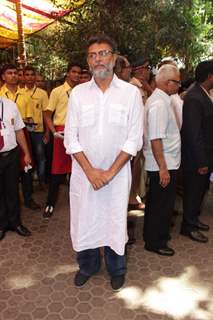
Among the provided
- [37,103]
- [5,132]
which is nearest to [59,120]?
[37,103]

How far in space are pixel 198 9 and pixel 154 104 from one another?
24.4 feet

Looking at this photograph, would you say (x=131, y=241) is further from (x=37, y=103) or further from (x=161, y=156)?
(x=37, y=103)

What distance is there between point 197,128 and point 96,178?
116cm

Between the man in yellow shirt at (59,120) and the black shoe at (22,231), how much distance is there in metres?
0.42

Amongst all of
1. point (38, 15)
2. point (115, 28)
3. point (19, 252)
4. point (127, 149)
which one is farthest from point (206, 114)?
point (38, 15)

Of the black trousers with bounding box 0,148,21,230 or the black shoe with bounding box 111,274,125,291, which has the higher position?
the black trousers with bounding box 0,148,21,230

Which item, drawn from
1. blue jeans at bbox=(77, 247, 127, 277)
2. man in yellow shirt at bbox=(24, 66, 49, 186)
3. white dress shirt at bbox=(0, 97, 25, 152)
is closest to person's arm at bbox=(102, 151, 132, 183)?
blue jeans at bbox=(77, 247, 127, 277)

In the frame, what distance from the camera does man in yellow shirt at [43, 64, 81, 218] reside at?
3.99 m

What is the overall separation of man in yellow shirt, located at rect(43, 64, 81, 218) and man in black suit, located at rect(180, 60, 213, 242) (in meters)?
1.40

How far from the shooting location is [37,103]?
15.3 feet

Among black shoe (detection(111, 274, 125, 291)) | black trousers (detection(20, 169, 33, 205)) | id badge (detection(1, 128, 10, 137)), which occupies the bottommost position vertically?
black shoe (detection(111, 274, 125, 291))

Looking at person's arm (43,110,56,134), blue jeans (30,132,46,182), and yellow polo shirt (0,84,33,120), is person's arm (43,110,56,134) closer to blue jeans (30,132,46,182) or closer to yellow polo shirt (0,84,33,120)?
yellow polo shirt (0,84,33,120)

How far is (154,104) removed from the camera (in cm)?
284

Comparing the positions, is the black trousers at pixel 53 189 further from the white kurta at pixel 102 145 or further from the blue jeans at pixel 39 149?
the white kurta at pixel 102 145
